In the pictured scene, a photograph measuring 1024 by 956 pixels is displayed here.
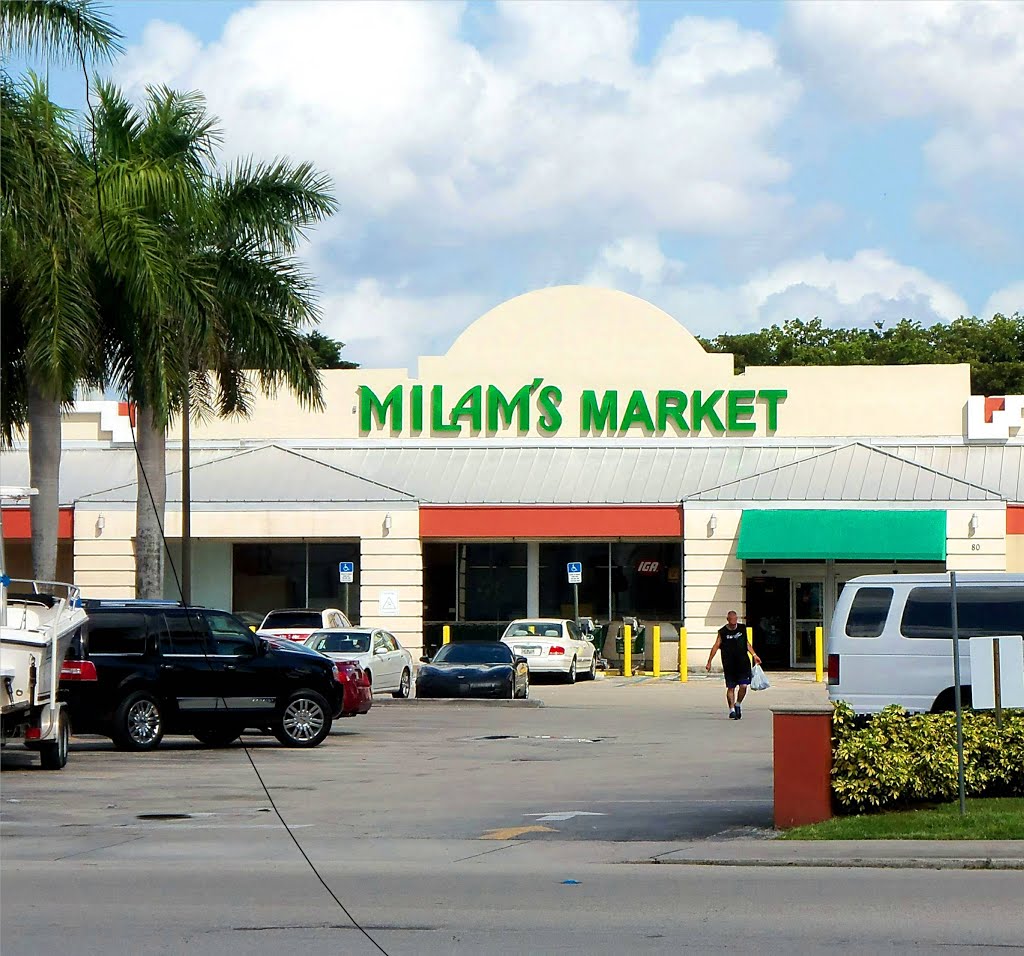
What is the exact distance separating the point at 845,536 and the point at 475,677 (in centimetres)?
1207

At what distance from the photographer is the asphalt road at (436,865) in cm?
885

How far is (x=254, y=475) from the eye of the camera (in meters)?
42.1

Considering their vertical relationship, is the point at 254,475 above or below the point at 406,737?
above

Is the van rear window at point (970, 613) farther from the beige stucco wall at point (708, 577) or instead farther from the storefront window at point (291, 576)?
the storefront window at point (291, 576)

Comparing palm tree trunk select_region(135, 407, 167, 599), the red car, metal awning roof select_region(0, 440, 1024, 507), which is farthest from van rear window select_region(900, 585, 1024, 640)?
metal awning roof select_region(0, 440, 1024, 507)

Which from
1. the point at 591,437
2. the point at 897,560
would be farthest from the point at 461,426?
the point at 897,560

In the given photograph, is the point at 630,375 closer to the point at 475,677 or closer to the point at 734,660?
the point at 475,677

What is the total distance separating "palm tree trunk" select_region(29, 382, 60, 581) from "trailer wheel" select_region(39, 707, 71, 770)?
804 centimetres

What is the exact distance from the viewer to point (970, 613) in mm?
18812

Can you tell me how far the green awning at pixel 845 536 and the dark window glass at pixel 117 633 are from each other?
65.9 ft

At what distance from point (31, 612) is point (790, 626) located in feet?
84.9

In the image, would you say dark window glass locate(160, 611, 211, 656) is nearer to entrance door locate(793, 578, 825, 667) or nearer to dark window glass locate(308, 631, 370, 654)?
dark window glass locate(308, 631, 370, 654)

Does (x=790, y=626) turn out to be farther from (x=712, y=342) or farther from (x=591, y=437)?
(x=712, y=342)

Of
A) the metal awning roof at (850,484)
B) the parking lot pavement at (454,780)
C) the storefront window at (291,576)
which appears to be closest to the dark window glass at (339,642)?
the parking lot pavement at (454,780)
